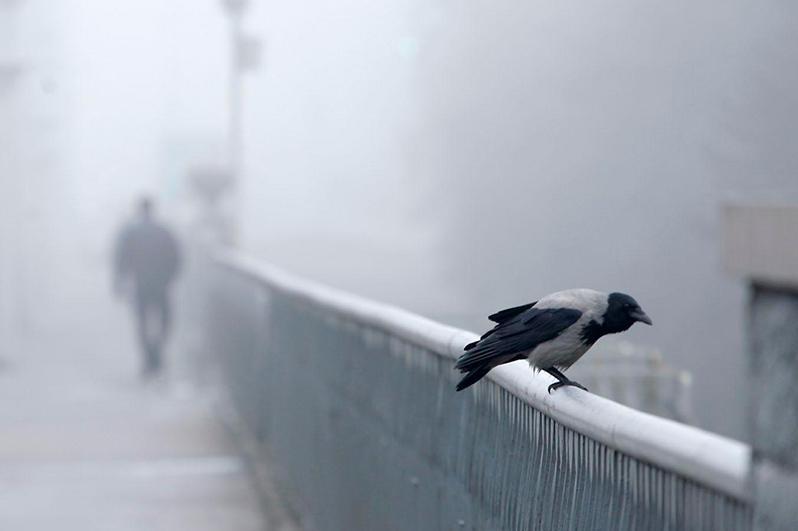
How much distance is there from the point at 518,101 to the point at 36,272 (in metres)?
11.0

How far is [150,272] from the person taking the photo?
58.6 ft

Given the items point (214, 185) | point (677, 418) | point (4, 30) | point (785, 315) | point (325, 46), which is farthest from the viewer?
point (325, 46)

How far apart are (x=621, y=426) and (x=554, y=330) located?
3.23ft

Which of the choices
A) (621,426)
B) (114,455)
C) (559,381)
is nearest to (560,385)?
(559,381)

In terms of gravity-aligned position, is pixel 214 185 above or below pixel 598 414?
below

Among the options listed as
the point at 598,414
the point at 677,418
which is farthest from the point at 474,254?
the point at 598,414

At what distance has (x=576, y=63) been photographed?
111 feet

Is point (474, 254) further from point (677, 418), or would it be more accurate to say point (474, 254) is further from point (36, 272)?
point (677, 418)

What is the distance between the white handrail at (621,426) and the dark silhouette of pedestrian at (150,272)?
1213 cm

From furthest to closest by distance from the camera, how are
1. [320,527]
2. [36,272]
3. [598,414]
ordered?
[36,272], [320,527], [598,414]

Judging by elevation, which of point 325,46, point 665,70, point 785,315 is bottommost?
point 325,46

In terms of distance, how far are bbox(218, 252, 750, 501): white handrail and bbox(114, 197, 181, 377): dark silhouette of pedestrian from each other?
39.8 ft

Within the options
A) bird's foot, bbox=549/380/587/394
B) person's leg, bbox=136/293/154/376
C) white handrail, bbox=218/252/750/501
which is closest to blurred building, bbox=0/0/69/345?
person's leg, bbox=136/293/154/376

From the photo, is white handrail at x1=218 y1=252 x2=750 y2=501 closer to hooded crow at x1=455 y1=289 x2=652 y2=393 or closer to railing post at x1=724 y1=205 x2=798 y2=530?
hooded crow at x1=455 y1=289 x2=652 y2=393
